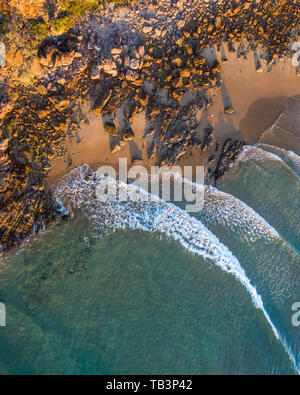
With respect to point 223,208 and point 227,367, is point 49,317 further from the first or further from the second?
point 223,208

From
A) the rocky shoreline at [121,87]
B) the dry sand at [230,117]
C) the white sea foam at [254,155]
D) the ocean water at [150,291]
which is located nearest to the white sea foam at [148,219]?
the ocean water at [150,291]

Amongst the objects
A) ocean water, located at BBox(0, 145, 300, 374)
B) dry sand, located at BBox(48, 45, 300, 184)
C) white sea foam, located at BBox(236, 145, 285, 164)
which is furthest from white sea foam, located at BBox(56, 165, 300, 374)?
white sea foam, located at BBox(236, 145, 285, 164)

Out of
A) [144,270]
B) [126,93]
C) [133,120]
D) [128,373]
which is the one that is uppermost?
[126,93]

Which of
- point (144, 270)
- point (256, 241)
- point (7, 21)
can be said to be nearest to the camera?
point (7, 21)

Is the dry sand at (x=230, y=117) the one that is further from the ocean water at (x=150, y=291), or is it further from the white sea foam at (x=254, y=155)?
the ocean water at (x=150, y=291)

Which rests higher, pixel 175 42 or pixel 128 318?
pixel 175 42

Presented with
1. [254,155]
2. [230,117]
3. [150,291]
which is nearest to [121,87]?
[230,117]

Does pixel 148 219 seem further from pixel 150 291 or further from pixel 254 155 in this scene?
pixel 254 155
